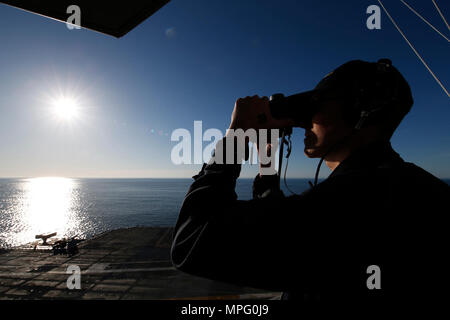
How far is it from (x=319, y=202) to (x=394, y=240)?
30cm

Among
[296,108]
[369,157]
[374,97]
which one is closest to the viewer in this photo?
[369,157]

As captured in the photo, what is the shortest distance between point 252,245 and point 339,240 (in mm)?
341

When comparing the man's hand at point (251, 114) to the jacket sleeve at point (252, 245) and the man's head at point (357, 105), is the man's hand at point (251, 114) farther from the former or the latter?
the jacket sleeve at point (252, 245)

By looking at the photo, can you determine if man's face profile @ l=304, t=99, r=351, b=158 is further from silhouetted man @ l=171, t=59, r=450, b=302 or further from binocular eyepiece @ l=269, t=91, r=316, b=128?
silhouetted man @ l=171, t=59, r=450, b=302

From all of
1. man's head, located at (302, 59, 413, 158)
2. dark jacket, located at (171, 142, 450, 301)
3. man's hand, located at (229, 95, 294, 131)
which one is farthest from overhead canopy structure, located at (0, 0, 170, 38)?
dark jacket, located at (171, 142, 450, 301)

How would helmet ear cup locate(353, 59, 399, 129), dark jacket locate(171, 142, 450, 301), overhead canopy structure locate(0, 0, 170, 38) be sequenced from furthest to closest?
overhead canopy structure locate(0, 0, 170, 38) < helmet ear cup locate(353, 59, 399, 129) < dark jacket locate(171, 142, 450, 301)

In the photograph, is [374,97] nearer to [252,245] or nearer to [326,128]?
[326,128]

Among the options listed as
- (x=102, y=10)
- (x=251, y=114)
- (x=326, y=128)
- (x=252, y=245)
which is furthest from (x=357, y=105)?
(x=102, y=10)

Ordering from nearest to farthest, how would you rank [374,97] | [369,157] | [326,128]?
[369,157] < [374,97] < [326,128]

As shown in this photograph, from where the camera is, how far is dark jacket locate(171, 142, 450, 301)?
80cm

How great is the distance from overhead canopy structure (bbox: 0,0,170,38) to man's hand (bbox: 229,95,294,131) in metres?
1.31

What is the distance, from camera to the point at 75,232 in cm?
6438

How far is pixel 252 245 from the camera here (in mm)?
823
